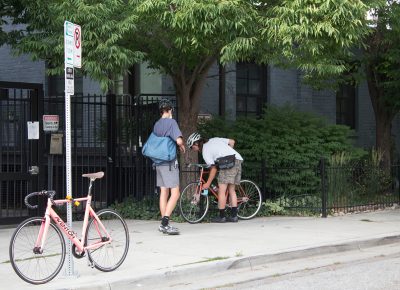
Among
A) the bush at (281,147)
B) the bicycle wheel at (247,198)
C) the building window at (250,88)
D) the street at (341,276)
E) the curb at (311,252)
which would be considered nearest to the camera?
the street at (341,276)

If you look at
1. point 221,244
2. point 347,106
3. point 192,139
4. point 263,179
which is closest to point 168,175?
point 221,244

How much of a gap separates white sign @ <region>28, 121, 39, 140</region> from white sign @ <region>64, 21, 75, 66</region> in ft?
13.9

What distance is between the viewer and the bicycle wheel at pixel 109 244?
6895mm

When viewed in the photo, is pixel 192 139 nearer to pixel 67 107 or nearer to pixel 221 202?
pixel 221 202

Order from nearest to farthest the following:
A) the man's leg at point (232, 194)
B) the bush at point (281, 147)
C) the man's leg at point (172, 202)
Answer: the man's leg at point (172, 202) → the man's leg at point (232, 194) → the bush at point (281, 147)

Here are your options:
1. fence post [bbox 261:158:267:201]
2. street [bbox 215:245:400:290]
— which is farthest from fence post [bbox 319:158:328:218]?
street [bbox 215:245:400:290]

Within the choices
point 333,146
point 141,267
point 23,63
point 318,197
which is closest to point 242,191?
point 318,197

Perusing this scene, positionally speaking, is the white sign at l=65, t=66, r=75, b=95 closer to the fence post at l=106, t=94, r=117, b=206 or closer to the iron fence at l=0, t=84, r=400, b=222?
the iron fence at l=0, t=84, r=400, b=222

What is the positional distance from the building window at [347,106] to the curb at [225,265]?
11.2 meters

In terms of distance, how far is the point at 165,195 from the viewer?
31.7 ft

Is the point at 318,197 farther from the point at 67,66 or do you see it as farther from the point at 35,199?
the point at 67,66

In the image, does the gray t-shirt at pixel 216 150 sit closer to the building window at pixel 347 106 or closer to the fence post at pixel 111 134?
the fence post at pixel 111 134

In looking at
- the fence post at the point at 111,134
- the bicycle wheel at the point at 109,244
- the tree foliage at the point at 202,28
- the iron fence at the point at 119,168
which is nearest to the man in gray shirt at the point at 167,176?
the tree foliage at the point at 202,28

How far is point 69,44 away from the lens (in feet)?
21.9
